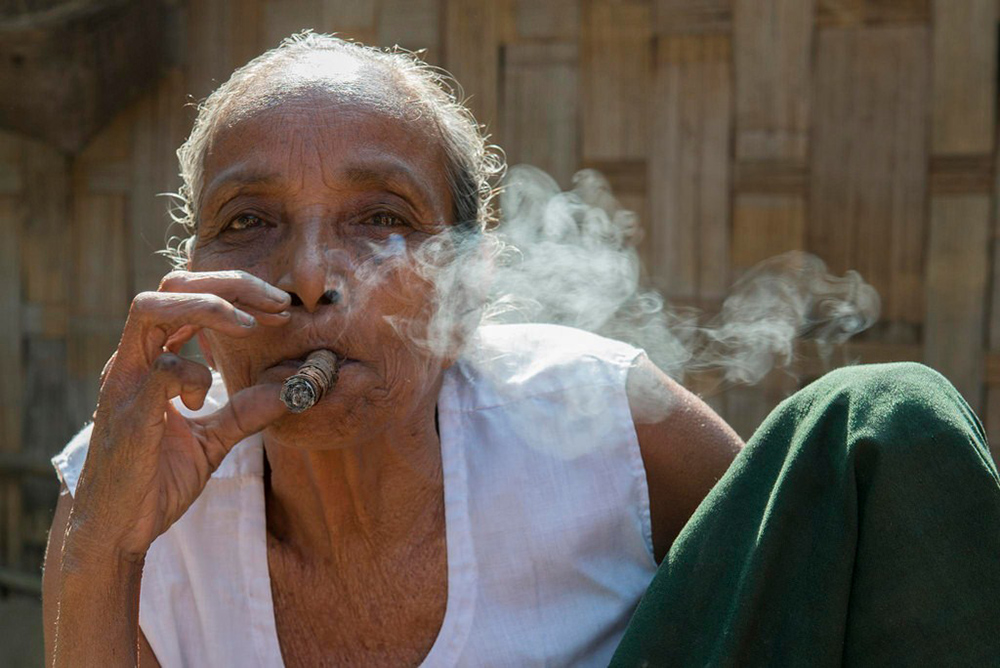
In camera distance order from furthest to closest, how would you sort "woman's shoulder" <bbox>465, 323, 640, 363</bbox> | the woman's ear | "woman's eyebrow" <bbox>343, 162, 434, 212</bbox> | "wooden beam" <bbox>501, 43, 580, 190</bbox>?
"wooden beam" <bbox>501, 43, 580, 190</bbox> → "woman's shoulder" <bbox>465, 323, 640, 363</bbox> → the woman's ear → "woman's eyebrow" <bbox>343, 162, 434, 212</bbox>

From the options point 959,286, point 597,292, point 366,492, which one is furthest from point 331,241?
point 959,286

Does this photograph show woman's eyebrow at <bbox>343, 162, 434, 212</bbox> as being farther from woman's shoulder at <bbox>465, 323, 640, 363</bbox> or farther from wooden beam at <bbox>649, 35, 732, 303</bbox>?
wooden beam at <bbox>649, 35, 732, 303</bbox>

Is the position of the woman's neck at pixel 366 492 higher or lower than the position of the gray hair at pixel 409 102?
lower

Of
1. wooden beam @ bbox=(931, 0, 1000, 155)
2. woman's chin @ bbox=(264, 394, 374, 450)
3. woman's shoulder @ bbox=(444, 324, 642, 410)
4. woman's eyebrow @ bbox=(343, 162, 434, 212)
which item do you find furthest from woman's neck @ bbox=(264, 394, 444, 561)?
wooden beam @ bbox=(931, 0, 1000, 155)

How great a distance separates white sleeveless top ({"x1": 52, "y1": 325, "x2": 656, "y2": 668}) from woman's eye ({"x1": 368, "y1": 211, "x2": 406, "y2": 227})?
521mm

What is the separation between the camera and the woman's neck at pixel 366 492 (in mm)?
2400

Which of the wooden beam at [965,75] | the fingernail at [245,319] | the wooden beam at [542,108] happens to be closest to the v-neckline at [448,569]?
the fingernail at [245,319]

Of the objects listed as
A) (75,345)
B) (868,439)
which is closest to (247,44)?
(75,345)

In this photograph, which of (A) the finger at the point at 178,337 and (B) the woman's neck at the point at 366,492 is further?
(B) the woman's neck at the point at 366,492

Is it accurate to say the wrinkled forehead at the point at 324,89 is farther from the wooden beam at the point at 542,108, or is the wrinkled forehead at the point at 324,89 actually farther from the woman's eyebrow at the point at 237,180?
the wooden beam at the point at 542,108

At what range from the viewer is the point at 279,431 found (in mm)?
2104

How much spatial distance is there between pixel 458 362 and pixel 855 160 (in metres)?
2.08

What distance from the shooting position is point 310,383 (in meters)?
1.90

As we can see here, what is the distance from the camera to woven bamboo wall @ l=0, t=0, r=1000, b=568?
150 inches
